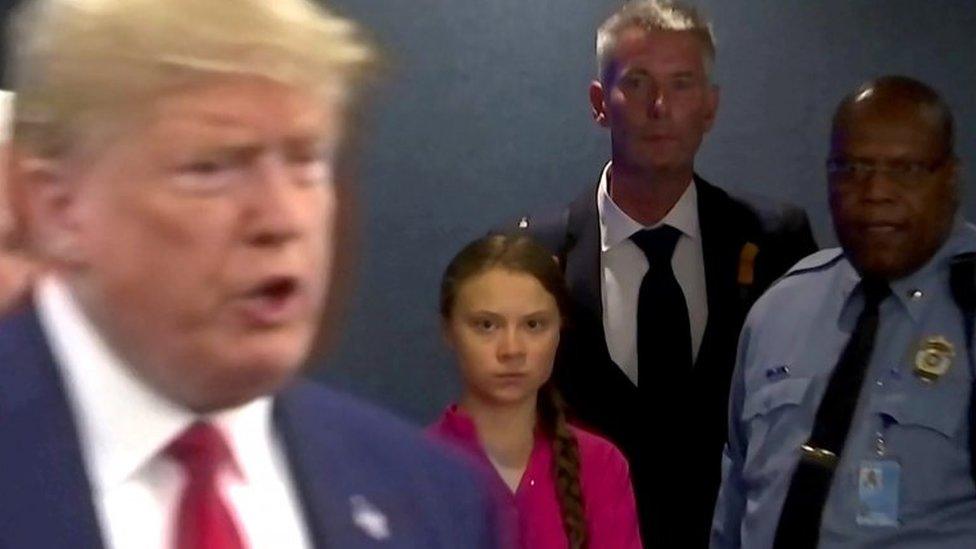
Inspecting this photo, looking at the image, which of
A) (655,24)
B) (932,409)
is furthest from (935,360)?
(655,24)

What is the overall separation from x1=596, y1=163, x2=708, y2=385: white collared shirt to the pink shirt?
28 centimetres

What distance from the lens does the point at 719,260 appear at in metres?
2.20

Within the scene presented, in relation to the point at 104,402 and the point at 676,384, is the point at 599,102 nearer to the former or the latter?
the point at 676,384

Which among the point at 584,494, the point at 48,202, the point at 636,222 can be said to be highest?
the point at 48,202

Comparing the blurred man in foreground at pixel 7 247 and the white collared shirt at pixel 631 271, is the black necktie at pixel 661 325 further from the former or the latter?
the blurred man in foreground at pixel 7 247

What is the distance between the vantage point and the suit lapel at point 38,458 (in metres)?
0.61

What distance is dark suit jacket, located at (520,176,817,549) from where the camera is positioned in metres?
2.15

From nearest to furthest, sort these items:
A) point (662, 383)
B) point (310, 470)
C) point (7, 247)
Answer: point (310, 470), point (7, 247), point (662, 383)

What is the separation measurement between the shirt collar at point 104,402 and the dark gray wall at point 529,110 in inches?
91.8

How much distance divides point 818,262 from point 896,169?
0.73 ft

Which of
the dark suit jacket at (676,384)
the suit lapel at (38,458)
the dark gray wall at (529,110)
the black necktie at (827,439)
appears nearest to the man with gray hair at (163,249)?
the suit lapel at (38,458)

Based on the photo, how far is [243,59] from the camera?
1.96ft

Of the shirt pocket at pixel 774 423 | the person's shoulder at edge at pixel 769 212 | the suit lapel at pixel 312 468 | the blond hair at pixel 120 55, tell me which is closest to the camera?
the blond hair at pixel 120 55

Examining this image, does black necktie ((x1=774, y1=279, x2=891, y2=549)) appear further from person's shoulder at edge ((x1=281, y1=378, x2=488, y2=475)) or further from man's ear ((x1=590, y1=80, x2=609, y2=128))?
person's shoulder at edge ((x1=281, y1=378, x2=488, y2=475))
